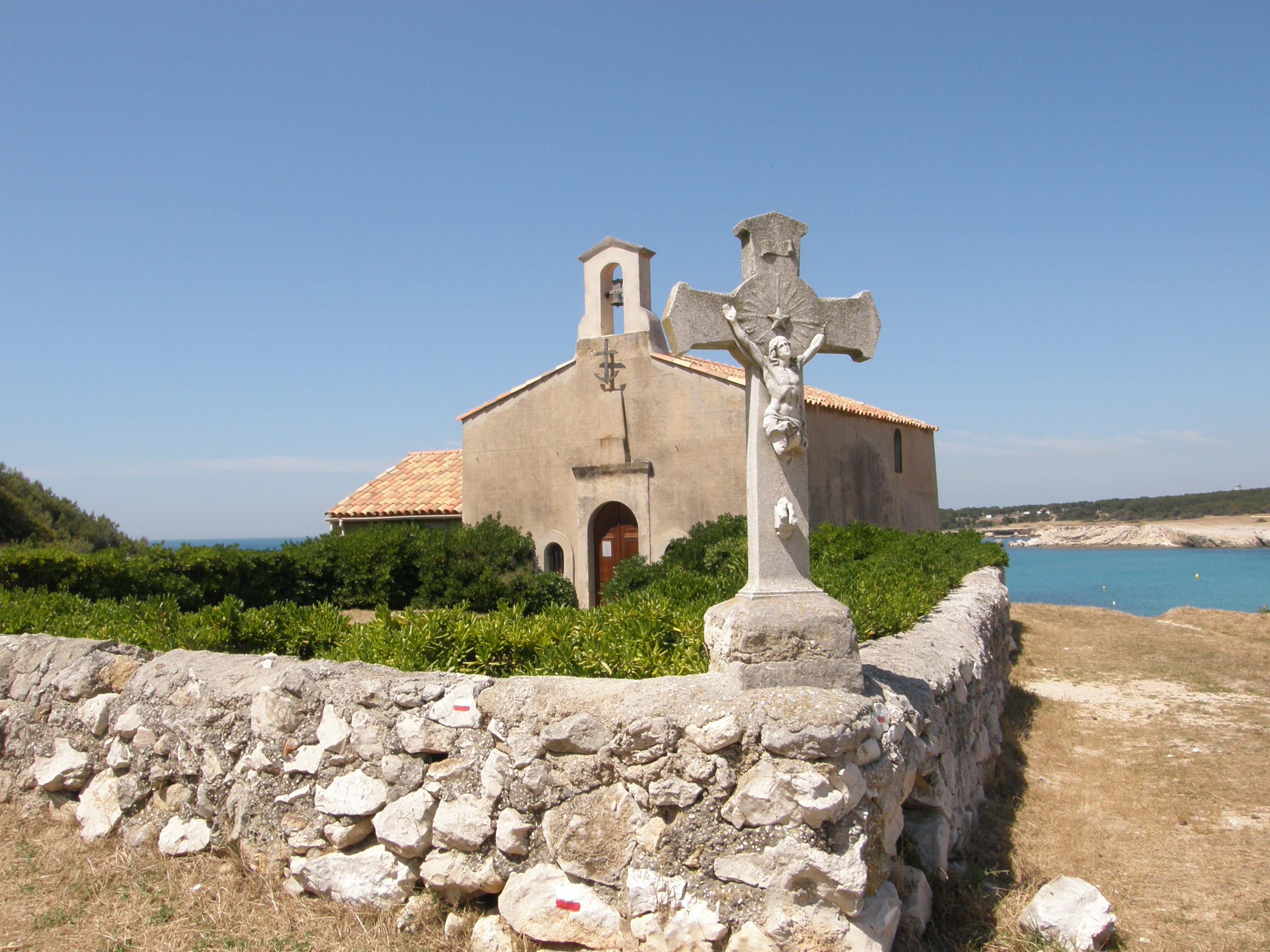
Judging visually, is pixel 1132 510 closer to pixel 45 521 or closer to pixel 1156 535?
pixel 1156 535

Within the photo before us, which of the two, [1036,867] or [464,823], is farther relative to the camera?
[1036,867]

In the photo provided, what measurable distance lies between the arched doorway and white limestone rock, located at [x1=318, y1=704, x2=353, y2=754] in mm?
11606

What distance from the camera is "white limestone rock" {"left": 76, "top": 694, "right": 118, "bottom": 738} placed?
554 centimetres

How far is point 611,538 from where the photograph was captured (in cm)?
1639

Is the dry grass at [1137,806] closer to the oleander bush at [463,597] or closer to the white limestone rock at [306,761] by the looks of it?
the oleander bush at [463,597]

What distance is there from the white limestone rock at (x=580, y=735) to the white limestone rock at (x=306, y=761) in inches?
56.9

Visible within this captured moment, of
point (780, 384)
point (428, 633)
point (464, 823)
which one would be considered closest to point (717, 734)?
point (464, 823)

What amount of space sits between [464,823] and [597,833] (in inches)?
27.4

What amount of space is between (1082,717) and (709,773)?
700 cm

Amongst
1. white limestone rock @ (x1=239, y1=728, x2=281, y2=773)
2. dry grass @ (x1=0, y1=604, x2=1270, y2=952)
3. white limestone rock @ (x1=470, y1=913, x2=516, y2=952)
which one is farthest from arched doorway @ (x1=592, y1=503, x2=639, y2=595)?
white limestone rock @ (x1=470, y1=913, x2=516, y2=952)

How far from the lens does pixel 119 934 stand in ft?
13.6

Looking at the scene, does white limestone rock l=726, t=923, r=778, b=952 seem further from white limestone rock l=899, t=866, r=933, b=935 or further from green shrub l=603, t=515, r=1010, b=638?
green shrub l=603, t=515, r=1010, b=638

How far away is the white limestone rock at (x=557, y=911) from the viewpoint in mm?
3756

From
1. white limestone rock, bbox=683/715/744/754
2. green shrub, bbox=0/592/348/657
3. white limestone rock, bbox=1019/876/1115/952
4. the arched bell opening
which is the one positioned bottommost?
white limestone rock, bbox=1019/876/1115/952
